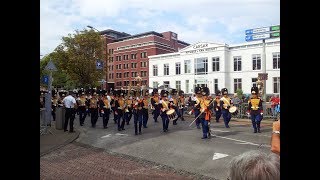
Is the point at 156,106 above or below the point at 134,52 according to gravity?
below

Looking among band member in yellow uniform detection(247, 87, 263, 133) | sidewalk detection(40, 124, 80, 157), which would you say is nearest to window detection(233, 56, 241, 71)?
band member in yellow uniform detection(247, 87, 263, 133)

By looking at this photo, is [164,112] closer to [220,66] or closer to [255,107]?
[255,107]

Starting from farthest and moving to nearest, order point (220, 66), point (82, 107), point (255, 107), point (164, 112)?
1. point (220, 66)
2. point (82, 107)
3. point (164, 112)
4. point (255, 107)

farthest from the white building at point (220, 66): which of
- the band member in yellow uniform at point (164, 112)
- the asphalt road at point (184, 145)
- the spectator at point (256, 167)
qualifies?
the spectator at point (256, 167)

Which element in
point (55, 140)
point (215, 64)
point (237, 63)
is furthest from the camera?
point (215, 64)

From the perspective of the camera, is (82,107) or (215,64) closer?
(82,107)

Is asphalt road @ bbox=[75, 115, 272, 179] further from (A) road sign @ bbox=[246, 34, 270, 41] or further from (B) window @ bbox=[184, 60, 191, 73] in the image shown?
(B) window @ bbox=[184, 60, 191, 73]

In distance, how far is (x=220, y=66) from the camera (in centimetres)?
4825

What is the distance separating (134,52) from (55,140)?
6134 centimetres

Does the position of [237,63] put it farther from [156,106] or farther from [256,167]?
[256,167]

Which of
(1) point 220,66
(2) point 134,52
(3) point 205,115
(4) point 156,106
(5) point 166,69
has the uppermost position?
(2) point 134,52

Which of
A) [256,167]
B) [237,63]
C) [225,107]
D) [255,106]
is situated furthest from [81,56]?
[256,167]

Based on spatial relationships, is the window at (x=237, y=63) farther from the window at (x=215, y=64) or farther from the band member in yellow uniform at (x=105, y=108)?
the band member in yellow uniform at (x=105, y=108)
